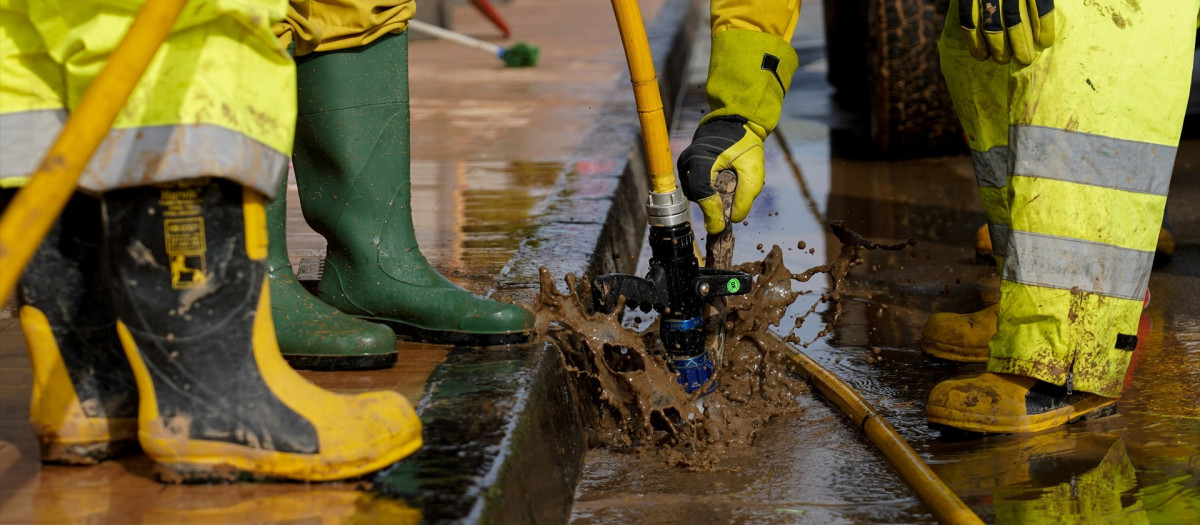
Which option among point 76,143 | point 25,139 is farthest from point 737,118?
point 76,143

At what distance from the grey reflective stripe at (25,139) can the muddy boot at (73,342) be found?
0.43ft

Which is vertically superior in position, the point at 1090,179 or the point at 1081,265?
the point at 1090,179

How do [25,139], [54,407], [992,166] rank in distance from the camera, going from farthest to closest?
[992,166], [54,407], [25,139]

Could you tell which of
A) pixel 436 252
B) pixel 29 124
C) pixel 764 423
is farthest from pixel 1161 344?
pixel 29 124

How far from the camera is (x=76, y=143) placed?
5.36ft

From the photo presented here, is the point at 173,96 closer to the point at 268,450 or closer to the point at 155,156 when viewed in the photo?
the point at 155,156

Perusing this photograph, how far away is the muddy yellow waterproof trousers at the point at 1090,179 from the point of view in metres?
2.56

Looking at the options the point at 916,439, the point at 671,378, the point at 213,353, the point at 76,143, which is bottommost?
the point at 916,439

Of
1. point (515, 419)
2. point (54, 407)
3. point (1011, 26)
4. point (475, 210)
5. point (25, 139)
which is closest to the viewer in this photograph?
point (25, 139)

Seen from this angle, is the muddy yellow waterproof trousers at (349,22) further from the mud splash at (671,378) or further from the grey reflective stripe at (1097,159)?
the grey reflective stripe at (1097,159)

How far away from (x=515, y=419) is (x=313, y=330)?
54cm

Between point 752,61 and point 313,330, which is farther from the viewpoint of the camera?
point 752,61

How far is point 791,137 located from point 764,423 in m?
3.72

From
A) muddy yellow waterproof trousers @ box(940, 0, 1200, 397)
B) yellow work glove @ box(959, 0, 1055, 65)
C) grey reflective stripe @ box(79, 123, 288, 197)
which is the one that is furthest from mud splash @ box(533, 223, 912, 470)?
grey reflective stripe @ box(79, 123, 288, 197)
